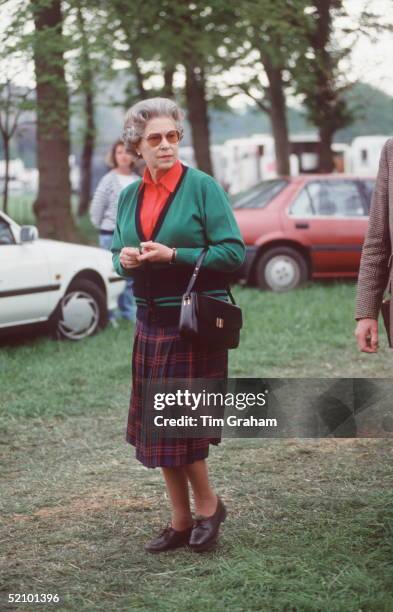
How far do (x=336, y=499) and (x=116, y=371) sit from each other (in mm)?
3742

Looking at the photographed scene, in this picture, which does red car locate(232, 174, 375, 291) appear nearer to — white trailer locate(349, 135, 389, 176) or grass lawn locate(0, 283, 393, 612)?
grass lawn locate(0, 283, 393, 612)

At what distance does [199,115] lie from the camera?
22844mm

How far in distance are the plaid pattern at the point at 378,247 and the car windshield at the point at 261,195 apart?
10044mm

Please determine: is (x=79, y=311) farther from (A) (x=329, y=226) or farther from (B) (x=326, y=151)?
(B) (x=326, y=151)

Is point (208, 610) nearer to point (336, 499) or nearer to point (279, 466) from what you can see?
point (336, 499)

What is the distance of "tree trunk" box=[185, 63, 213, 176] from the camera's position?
881 inches

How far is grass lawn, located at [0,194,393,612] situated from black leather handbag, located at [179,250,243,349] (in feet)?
2.84

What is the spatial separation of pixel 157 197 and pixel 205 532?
1373 millimetres

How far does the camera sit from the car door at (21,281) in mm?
9188

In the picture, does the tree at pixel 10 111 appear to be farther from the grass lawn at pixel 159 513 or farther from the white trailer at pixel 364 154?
the white trailer at pixel 364 154

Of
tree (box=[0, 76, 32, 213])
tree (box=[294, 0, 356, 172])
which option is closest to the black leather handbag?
tree (box=[0, 76, 32, 213])

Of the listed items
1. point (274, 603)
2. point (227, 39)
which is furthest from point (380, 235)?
point (227, 39)

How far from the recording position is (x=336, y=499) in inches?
201

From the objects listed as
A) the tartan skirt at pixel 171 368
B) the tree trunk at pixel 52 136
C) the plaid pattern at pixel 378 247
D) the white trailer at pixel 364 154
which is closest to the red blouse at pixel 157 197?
the tartan skirt at pixel 171 368
